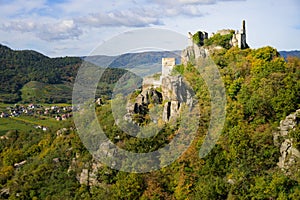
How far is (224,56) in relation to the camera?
109 ft

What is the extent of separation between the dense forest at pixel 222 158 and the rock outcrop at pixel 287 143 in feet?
0.86

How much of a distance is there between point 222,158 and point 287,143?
3.83 metres

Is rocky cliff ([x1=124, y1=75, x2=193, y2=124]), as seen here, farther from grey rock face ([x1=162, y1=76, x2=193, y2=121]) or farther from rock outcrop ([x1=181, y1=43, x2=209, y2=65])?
rock outcrop ([x1=181, y1=43, x2=209, y2=65])

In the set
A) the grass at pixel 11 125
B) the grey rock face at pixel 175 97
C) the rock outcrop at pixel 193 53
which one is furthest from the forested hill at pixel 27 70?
the grey rock face at pixel 175 97

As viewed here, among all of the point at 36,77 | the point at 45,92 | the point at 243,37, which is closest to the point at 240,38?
the point at 243,37

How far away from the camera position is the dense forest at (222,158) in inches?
902

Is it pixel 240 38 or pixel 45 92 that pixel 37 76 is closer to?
pixel 45 92

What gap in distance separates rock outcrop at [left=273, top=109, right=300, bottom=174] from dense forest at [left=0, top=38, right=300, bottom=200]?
10.3 inches

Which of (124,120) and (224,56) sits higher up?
(224,56)

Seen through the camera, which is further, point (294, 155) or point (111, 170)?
point (111, 170)

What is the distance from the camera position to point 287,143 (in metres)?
23.5

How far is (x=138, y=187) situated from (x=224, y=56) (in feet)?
44.1

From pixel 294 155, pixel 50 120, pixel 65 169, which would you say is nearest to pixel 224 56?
pixel 294 155

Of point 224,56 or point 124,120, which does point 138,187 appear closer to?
point 124,120
